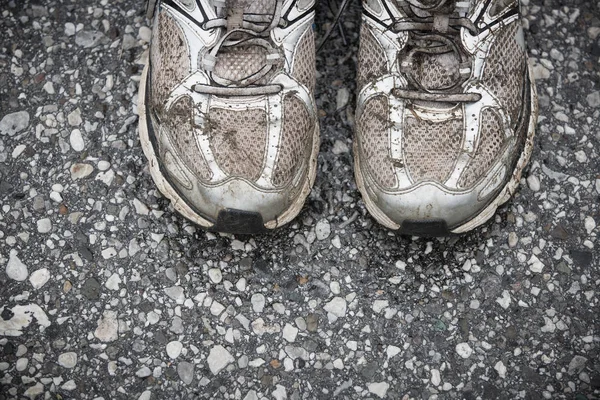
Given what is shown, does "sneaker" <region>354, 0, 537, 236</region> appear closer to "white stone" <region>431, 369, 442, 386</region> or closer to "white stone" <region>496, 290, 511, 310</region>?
"white stone" <region>496, 290, 511, 310</region>

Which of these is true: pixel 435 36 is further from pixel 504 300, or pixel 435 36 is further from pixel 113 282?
pixel 113 282

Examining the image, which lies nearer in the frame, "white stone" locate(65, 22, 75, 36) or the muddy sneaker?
the muddy sneaker

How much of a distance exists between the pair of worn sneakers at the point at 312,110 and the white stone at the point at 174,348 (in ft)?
1.21

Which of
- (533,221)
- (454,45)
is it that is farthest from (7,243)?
(533,221)

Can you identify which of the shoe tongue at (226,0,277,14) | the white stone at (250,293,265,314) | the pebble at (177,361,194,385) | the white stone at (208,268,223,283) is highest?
the shoe tongue at (226,0,277,14)

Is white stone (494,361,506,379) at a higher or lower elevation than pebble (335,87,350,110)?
lower

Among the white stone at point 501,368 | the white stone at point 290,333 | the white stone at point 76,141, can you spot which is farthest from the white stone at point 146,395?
the white stone at point 501,368

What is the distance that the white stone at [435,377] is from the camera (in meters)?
1.82

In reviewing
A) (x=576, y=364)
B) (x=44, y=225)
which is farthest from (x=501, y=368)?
(x=44, y=225)

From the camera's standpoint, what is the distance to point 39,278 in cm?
190

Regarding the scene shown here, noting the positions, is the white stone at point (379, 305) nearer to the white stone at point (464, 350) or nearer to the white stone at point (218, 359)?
the white stone at point (464, 350)

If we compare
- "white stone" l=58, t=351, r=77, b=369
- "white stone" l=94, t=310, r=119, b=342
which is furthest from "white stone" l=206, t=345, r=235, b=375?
"white stone" l=58, t=351, r=77, b=369

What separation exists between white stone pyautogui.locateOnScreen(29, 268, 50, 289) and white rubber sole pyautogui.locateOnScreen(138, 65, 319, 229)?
1.49ft

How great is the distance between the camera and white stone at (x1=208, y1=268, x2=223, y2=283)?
1.90 meters
